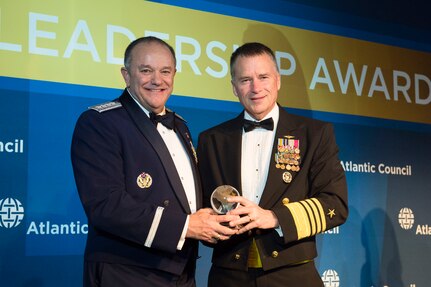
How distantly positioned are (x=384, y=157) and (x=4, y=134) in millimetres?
2731

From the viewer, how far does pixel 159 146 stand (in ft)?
7.14

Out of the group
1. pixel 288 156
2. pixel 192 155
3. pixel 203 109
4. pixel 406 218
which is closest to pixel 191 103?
pixel 203 109

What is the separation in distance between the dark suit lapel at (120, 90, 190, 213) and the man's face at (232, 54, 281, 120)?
43 centimetres

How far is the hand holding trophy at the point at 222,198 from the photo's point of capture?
2139mm

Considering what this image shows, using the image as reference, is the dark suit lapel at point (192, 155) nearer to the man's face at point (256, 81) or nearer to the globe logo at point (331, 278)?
the man's face at point (256, 81)

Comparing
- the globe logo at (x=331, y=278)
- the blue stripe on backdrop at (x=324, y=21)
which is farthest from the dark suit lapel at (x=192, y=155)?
the globe logo at (x=331, y=278)

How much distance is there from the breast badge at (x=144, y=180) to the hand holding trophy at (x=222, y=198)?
24cm

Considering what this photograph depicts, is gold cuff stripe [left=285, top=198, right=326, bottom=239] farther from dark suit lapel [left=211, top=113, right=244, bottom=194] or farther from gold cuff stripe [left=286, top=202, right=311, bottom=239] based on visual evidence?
dark suit lapel [left=211, top=113, right=244, bottom=194]

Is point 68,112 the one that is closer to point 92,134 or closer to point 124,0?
point 124,0

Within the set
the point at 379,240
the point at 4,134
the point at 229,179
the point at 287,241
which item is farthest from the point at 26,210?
the point at 379,240

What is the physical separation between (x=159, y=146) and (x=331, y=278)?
2.26 meters

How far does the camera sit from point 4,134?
2871 mm

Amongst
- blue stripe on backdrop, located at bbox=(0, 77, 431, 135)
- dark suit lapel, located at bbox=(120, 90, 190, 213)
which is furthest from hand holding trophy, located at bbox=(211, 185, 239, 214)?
blue stripe on backdrop, located at bbox=(0, 77, 431, 135)

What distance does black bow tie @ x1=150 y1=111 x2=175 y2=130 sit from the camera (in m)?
2.27
